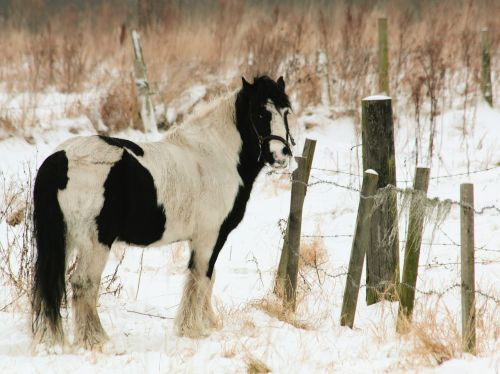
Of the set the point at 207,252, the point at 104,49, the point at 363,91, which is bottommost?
the point at 207,252

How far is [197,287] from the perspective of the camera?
4.36 m

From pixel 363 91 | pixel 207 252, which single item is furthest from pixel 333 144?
pixel 207 252

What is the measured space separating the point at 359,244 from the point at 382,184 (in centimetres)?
55

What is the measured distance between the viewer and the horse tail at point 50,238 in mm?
3699

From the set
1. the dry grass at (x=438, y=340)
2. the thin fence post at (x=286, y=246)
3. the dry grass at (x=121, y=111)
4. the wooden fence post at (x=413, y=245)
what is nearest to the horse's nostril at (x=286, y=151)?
the thin fence post at (x=286, y=246)

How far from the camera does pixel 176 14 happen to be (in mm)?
14508

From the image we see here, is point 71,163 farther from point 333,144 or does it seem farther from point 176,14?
point 176,14

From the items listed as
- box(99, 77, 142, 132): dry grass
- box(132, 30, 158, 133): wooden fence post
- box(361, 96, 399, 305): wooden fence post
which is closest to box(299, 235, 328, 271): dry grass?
box(361, 96, 399, 305): wooden fence post

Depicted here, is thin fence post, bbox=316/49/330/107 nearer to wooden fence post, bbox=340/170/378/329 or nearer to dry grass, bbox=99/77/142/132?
dry grass, bbox=99/77/142/132

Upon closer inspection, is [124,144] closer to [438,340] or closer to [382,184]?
[382,184]

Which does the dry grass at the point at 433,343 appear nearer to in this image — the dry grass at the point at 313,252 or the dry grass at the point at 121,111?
the dry grass at the point at 313,252

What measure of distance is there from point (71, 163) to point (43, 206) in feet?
0.94

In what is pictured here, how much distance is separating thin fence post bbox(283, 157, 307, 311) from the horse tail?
1.70 metres

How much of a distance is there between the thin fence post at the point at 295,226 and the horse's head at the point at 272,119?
1.75 ft
